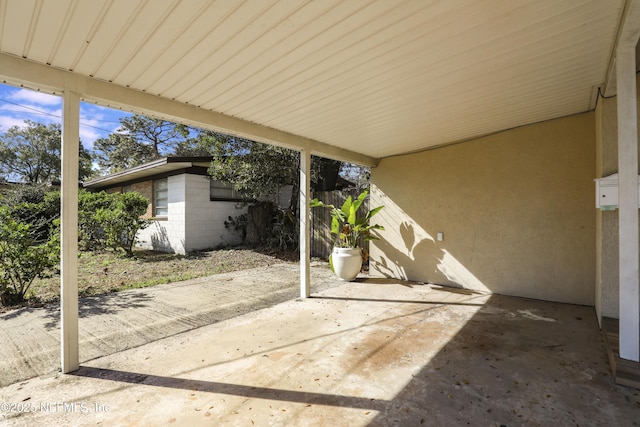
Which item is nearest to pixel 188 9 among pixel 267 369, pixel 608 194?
pixel 267 369

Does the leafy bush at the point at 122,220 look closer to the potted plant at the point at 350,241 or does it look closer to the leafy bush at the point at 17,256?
the leafy bush at the point at 17,256

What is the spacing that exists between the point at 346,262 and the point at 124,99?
4412 millimetres

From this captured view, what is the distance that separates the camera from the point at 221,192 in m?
9.90

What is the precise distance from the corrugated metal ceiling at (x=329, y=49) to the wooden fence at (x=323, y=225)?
14.9 ft

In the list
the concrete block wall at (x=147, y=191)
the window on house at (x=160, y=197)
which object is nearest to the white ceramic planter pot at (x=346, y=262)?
the window on house at (x=160, y=197)

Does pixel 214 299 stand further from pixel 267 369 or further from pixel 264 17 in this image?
pixel 264 17

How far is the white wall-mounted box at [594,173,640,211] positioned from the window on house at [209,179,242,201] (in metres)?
8.67

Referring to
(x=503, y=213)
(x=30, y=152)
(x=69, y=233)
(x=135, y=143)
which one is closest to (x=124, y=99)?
(x=69, y=233)

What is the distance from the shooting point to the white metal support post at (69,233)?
8.58 feet

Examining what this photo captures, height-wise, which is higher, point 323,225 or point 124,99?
point 124,99

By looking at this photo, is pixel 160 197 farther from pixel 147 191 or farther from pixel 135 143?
pixel 135 143

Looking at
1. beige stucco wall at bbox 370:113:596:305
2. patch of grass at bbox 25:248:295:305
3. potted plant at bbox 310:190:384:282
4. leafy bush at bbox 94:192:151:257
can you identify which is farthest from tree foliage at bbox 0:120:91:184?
beige stucco wall at bbox 370:113:596:305

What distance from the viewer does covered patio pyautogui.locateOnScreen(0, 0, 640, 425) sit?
2.06 meters

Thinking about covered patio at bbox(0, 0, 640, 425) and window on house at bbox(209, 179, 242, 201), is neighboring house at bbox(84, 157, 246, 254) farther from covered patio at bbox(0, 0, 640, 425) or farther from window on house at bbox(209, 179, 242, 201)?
covered patio at bbox(0, 0, 640, 425)
